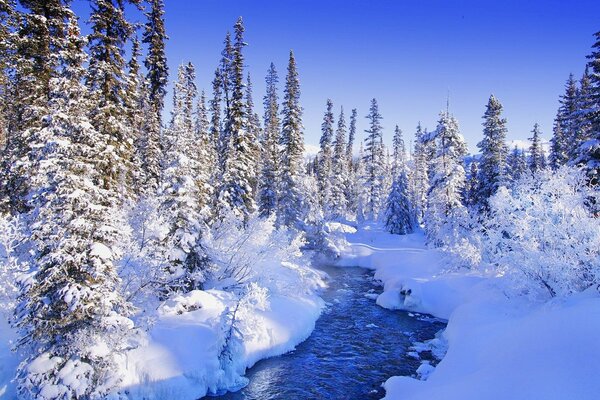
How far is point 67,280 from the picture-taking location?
37.1ft

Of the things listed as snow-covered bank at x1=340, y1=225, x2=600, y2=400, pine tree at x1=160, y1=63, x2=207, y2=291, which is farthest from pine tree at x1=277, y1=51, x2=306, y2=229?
pine tree at x1=160, y1=63, x2=207, y2=291

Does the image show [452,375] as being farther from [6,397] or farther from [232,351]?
[6,397]

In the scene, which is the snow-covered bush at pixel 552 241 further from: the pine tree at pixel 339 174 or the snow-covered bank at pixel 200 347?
the pine tree at pixel 339 174

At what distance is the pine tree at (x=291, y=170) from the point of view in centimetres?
3512

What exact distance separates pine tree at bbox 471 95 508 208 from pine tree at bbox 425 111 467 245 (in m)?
2.07

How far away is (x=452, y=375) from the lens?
486 inches

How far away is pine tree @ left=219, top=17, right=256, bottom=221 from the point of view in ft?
88.7

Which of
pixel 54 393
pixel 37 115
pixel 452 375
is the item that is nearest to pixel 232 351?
pixel 54 393

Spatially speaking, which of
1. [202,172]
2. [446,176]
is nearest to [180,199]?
[202,172]

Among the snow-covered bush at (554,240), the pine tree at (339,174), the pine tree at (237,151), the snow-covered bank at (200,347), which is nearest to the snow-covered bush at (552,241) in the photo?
the snow-covered bush at (554,240)

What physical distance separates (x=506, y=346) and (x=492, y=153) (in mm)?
29320

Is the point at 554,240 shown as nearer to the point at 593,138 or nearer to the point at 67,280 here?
the point at 593,138

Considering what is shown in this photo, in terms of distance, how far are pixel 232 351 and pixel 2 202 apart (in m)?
14.5

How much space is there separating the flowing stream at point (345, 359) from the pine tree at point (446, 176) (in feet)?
48.8
